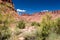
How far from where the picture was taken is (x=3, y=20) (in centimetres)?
2869

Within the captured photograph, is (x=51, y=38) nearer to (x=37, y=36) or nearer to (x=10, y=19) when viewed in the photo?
(x=37, y=36)

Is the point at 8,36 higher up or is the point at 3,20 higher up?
the point at 3,20

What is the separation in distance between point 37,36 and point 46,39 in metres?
1.92

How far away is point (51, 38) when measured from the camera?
26.2 meters

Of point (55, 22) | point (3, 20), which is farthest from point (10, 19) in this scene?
point (55, 22)

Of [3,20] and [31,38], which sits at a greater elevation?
[3,20]

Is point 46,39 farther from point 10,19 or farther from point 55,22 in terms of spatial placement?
point 10,19

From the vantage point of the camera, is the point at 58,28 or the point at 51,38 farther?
the point at 58,28

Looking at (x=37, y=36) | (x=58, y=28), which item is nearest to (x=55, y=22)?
(x=58, y=28)

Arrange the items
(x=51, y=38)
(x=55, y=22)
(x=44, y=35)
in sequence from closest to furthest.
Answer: (x=51, y=38) → (x=44, y=35) → (x=55, y=22)

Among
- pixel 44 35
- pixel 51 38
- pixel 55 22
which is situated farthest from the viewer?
pixel 55 22

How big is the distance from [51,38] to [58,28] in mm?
2827

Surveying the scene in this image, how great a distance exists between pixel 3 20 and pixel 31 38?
4613 millimetres

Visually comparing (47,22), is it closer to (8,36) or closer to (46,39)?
(46,39)
